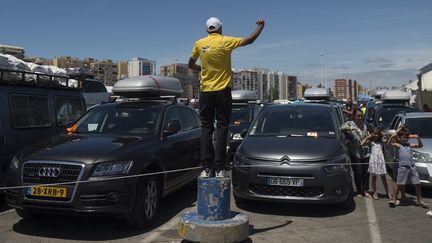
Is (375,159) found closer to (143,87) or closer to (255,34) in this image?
(255,34)

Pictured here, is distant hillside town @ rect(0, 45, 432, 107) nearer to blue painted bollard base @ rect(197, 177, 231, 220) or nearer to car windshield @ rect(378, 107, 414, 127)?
car windshield @ rect(378, 107, 414, 127)

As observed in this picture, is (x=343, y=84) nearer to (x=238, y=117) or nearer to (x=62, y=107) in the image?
(x=238, y=117)

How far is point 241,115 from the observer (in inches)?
616

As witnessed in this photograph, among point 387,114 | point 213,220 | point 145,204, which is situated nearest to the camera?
point 213,220

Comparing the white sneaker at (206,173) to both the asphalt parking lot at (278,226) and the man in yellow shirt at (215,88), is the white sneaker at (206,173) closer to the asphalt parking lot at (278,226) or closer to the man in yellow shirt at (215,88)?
the man in yellow shirt at (215,88)

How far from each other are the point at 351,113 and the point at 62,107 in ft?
33.4

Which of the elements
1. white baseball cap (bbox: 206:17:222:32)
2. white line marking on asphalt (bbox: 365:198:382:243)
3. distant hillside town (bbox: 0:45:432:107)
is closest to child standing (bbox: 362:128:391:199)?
white line marking on asphalt (bbox: 365:198:382:243)

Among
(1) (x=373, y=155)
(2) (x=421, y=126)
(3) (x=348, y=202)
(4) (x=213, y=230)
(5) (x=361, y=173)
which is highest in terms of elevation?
(2) (x=421, y=126)

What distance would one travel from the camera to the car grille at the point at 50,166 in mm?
5691

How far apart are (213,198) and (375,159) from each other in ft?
13.3

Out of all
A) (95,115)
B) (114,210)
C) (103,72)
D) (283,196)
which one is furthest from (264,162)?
(103,72)

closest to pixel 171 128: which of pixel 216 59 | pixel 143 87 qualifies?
pixel 143 87

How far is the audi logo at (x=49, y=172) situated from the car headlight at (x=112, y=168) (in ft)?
1.55

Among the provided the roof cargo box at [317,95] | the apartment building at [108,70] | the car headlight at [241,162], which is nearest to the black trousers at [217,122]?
the car headlight at [241,162]
